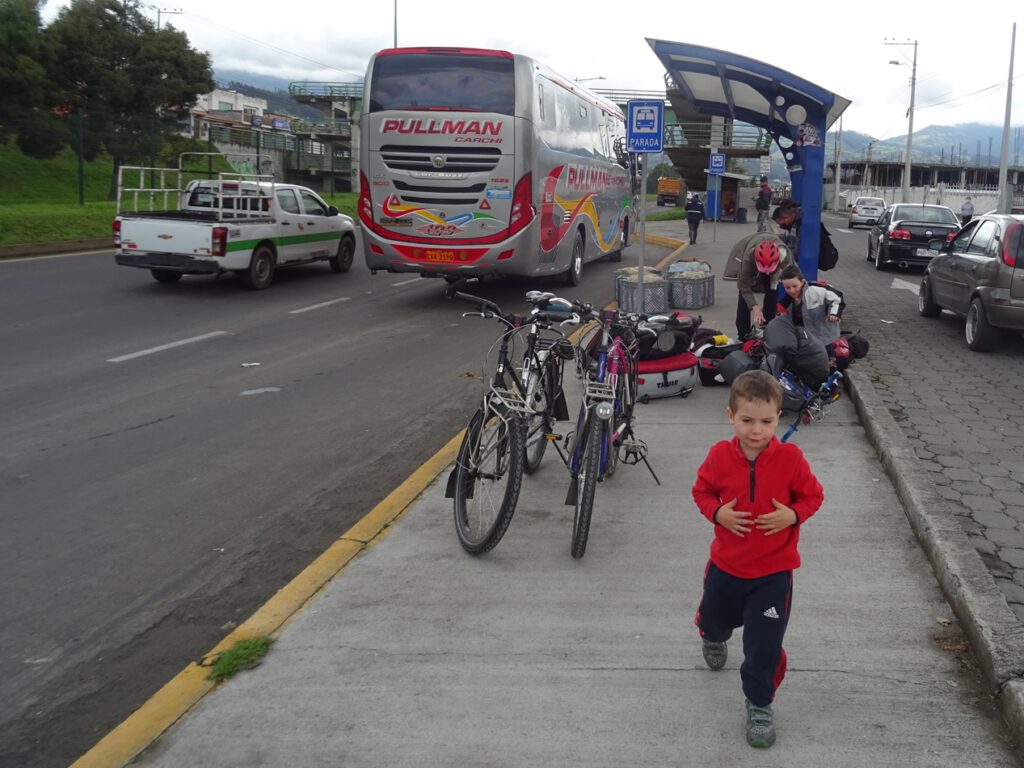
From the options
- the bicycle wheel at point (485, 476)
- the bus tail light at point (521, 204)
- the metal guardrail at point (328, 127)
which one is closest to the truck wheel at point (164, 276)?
the bus tail light at point (521, 204)

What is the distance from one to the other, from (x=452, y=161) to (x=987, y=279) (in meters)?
7.06

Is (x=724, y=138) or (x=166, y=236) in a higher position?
(x=724, y=138)

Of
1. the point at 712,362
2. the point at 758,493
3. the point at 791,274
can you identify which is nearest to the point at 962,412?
the point at 791,274

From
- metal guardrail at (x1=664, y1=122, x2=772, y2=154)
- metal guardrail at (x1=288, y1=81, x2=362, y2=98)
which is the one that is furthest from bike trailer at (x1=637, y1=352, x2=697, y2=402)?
metal guardrail at (x1=288, y1=81, x2=362, y2=98)

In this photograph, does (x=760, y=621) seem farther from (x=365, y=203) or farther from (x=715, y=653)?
(x=365, y=203)

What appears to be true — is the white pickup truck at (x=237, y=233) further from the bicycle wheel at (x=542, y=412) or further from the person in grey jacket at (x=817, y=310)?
the bicycle wheel at (x=542, y=412)

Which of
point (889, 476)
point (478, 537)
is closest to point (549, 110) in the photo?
point (889, 476)

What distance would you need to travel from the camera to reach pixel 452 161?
47.0 ft

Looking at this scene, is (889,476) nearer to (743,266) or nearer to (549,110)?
(743,266)

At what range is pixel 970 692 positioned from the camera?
3631mm

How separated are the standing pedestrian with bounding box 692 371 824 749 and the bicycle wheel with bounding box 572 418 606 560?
144cm

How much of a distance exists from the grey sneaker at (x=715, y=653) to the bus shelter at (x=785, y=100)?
925 centimetres

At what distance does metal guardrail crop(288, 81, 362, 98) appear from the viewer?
3332 inches

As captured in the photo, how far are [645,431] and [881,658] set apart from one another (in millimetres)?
3728
